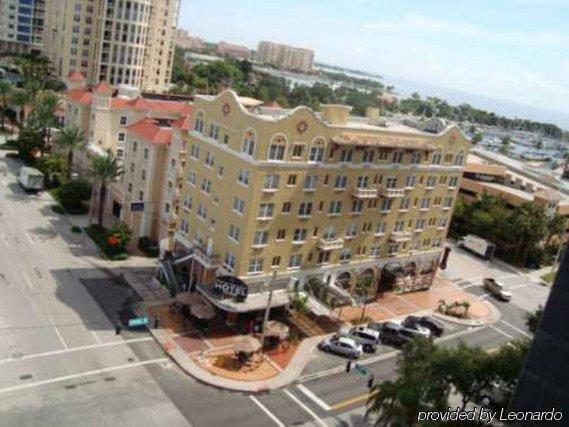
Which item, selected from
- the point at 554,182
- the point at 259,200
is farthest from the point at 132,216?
the point at 554,182

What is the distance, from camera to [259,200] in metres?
55.7

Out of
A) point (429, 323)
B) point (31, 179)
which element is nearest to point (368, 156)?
point (429, 323)

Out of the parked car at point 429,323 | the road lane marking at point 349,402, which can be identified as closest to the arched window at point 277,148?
the road lane marking at point 349,402

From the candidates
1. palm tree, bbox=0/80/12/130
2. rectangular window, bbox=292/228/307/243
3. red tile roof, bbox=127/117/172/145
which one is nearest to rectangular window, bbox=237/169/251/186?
rectangular window, bbox=292/228/307/243

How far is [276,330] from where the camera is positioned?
55625 millimetres

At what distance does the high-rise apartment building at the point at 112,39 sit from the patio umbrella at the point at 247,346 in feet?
373

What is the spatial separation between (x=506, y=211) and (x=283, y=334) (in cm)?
5744

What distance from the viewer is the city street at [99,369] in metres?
42.9

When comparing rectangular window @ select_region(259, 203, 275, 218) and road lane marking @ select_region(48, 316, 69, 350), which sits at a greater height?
rectangular window @ select_region(259, 203, 275, 218)

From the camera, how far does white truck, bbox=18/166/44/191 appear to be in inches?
3359

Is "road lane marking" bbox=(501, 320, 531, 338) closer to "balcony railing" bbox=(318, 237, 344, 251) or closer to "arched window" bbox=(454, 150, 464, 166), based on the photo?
"arched window" bbox=(454, 150, 464, 166)

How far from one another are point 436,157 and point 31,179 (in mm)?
54550

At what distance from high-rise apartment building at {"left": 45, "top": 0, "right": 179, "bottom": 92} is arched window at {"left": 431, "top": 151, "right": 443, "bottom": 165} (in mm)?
101318

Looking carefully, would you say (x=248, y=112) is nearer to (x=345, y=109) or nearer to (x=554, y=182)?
(x=345, y=109)
